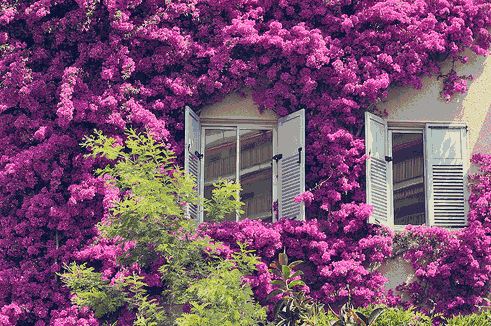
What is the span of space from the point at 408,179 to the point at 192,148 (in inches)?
150

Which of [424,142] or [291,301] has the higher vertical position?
[424,142]

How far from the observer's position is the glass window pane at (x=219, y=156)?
27516 mm

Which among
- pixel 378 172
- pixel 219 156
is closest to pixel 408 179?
pixel 378 172

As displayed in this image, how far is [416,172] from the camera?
27734 mm

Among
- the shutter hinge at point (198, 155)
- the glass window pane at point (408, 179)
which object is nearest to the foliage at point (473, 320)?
the glass window pane at point (408, 179)

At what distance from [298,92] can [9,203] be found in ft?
17.4

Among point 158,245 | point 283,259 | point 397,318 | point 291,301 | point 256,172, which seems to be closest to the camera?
point 397,318

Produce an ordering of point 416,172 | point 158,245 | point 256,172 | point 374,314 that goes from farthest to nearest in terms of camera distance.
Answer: point 416,172 < point 256,172 < point 158,245 < point 374,314

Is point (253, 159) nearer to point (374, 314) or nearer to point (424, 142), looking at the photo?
point (424, 142)

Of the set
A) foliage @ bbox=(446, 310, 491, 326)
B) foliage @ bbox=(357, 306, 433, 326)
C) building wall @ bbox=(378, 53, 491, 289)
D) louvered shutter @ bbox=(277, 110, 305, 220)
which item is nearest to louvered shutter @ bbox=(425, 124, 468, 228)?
building wall @ bbox=(378, 53, 491, 289)

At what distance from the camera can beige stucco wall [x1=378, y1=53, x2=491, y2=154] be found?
2778 cm

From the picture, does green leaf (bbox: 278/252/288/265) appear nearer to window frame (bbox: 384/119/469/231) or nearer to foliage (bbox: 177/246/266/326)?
foliage (bbox: 177/246/266/326)

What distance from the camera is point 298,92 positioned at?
27547 millimetres

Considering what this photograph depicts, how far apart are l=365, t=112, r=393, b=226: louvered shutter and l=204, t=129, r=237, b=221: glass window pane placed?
2.34 m
